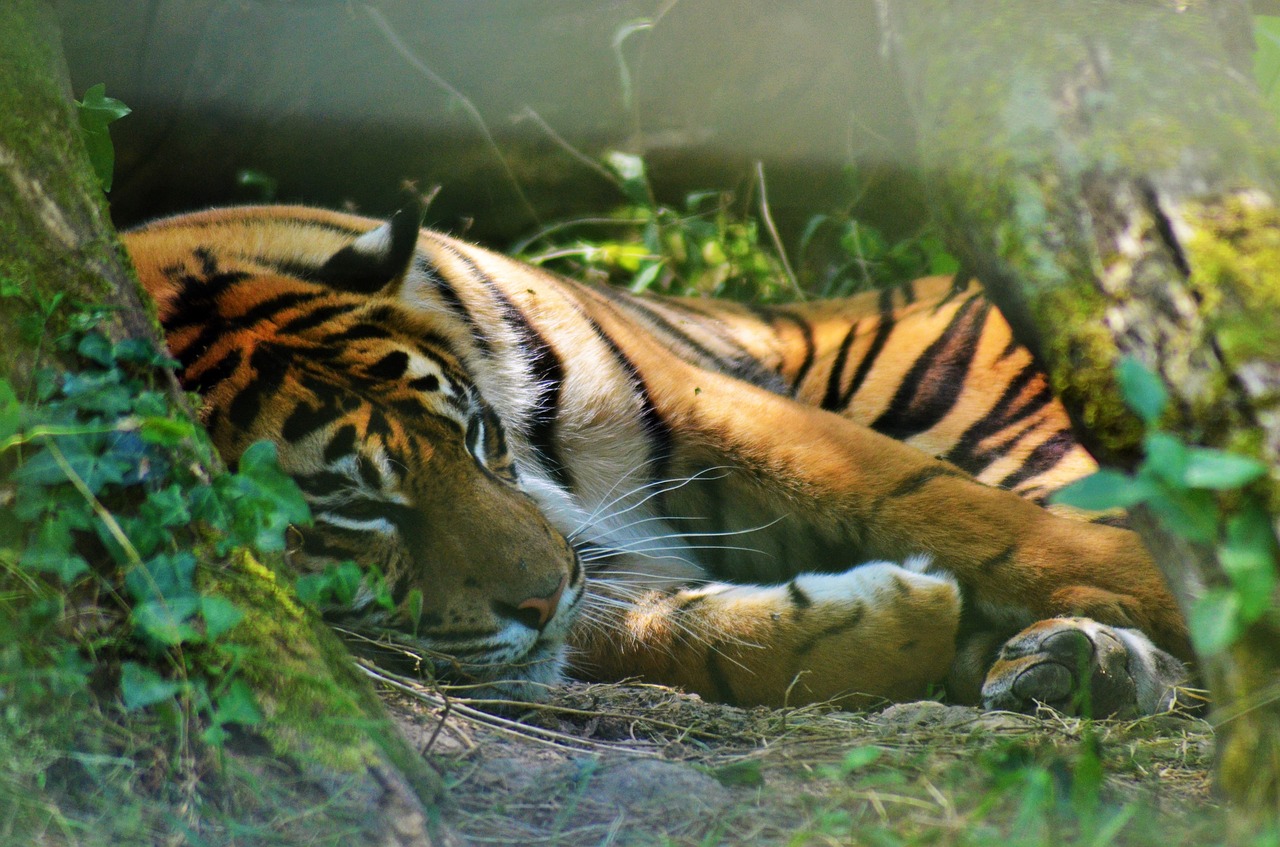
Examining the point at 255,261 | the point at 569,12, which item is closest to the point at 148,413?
the point at 255,261

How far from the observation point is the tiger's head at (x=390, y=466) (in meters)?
1.70

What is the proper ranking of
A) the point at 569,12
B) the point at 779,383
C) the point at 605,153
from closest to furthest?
the point at 779,383
the point at 569,12
the point at 605,153

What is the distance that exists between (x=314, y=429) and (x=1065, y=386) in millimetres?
1128

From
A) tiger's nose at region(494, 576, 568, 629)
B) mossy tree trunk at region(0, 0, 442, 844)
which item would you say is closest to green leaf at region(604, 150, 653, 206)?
tiger's nose at region(494, 576, 568, 629)

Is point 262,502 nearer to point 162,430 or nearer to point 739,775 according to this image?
point 162,430

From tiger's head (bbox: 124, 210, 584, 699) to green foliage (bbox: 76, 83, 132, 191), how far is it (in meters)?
0.25

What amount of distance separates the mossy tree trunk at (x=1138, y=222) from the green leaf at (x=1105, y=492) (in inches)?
5.7

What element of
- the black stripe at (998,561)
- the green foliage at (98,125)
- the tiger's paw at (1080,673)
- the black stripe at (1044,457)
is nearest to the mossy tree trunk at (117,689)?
the green foliage at (98,125)

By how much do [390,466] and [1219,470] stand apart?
1.19 meters

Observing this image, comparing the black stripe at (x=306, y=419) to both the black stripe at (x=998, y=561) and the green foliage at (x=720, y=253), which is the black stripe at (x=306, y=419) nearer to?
the black stripe at (x=998, y=561)

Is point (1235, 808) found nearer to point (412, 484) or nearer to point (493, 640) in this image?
point (493, 640)

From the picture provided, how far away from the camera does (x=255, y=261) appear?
2.09 meters

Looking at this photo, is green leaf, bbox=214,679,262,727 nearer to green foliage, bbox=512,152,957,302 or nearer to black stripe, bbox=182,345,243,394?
black stripe, bbox=182,345,243,394

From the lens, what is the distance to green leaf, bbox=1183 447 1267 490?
94 centimetres
